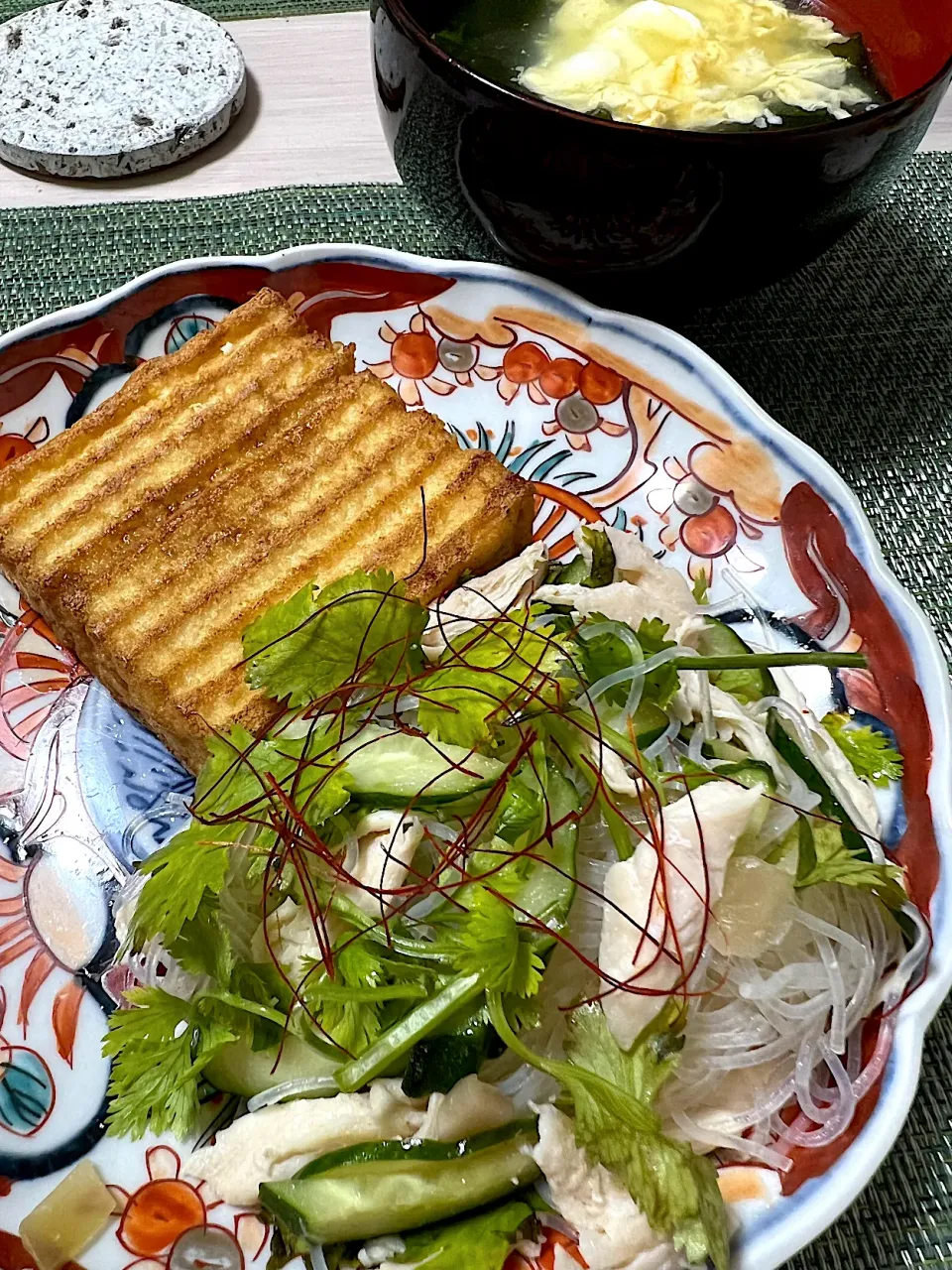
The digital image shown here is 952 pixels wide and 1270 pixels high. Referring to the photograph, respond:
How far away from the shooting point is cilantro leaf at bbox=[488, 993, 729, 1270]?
1070 mm

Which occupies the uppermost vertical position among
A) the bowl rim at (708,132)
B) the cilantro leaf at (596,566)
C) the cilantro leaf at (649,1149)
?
the bowl rim at (708,132)

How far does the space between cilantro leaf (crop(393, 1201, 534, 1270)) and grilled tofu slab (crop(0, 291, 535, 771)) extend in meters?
0.66

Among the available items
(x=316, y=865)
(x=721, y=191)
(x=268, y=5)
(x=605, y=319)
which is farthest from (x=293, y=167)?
(x=316, y=865)

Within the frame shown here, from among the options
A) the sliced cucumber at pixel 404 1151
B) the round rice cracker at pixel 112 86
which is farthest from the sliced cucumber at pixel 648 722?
the round rice cracker at pixel 112 86

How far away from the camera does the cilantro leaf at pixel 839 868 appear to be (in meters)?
1.25

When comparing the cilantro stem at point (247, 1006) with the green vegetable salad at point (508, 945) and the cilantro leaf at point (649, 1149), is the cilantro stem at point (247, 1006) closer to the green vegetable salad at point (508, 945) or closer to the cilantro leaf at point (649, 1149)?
the green vegetable salad at point (508, 945)

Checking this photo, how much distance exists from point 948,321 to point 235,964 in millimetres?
1865

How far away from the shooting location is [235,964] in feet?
4.16

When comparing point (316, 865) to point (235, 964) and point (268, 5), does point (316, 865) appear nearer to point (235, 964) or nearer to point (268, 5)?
point (235, 964)

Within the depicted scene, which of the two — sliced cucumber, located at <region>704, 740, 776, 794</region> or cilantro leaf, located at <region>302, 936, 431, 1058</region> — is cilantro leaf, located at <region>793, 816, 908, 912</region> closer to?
sliced cucumber, located at <region>704, 740, 776, 794</region>

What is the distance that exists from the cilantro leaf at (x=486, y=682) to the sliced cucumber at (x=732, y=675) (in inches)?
9.2

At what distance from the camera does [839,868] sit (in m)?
1.25

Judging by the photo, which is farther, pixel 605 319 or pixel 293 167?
pixel 293 167

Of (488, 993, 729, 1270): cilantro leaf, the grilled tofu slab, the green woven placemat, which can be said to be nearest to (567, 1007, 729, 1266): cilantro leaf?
(488, 993, 729, 1270): cilantro leaf
